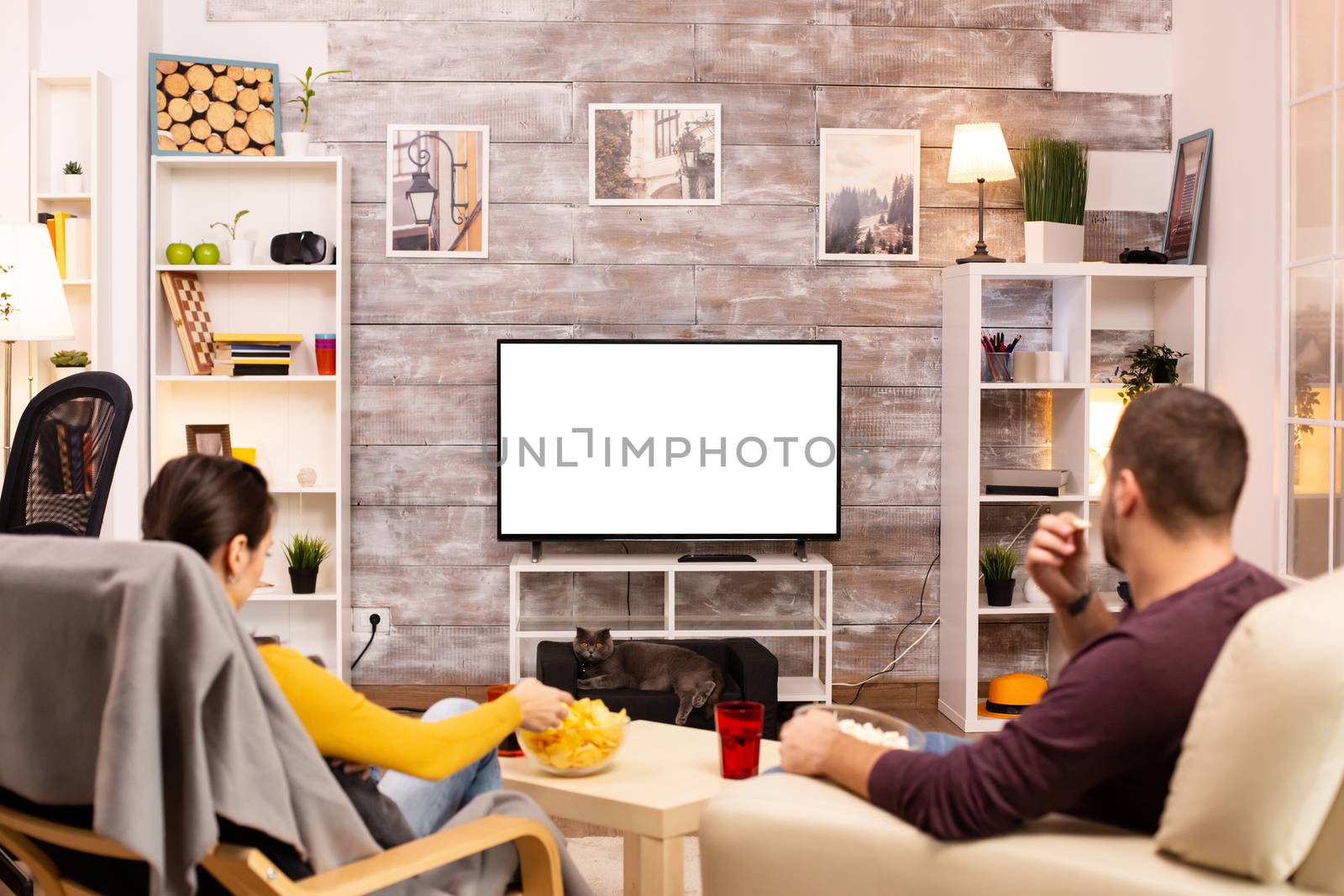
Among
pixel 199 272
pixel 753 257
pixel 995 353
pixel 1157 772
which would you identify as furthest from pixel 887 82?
pixel 1157 772

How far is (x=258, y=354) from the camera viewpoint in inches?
164

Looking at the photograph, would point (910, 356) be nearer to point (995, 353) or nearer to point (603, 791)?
point (995, 353)

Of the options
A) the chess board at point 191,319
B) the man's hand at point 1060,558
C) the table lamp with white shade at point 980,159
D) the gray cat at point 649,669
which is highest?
the table lamp with white shade at point 980,159

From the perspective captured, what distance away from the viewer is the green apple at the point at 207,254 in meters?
4.15

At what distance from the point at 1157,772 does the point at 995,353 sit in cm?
303

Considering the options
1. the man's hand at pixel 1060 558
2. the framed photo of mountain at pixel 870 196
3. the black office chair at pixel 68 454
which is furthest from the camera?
the framed photo of mountain at pixel 870 196

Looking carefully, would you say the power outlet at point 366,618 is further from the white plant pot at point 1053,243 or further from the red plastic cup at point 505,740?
the white plant pot at point 1053,243

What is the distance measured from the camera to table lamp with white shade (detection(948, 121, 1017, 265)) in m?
4.22

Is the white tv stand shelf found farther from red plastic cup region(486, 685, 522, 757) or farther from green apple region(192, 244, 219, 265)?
red plastic cup region(486, 685, 522, 757)

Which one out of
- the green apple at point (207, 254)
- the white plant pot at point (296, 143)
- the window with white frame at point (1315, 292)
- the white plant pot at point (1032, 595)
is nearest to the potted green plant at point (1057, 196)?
the window with white frame at point (1315, 292)

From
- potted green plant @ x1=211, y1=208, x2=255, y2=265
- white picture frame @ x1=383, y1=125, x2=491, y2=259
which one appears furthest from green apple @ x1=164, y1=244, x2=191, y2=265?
white picture frame @ x1=383, y1=125, x2=491, y2=259

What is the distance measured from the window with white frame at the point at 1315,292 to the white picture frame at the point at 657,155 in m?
1.92

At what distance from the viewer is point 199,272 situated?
14.3ft

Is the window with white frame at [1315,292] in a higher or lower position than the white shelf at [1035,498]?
higher
